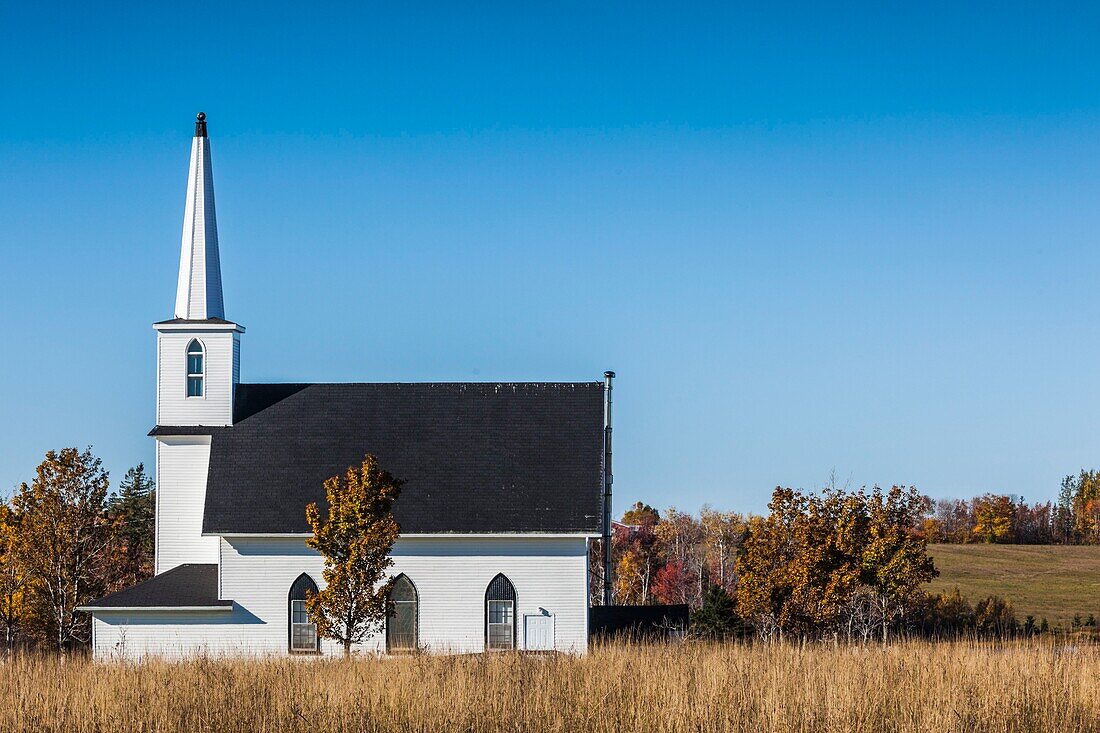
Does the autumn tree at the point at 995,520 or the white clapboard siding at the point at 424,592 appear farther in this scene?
the autumn tree at the point at 995,520

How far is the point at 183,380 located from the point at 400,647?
1245cm

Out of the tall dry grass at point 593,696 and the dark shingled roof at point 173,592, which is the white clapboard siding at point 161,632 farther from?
the tall dry grass at point 593,696

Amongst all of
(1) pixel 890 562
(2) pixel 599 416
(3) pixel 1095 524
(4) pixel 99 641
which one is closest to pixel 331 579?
(4) pixel 99 641

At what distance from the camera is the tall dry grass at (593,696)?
48.0 feet

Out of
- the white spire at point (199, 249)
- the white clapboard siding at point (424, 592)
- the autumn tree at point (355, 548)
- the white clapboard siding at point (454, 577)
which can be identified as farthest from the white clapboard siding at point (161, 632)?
the white spire at point (199, 249)

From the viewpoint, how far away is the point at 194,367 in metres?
47.3

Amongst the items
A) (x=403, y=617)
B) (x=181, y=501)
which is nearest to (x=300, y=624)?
(x=403, y=617)

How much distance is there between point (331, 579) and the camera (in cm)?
3816

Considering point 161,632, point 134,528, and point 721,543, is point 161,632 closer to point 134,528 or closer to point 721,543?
point 134,528

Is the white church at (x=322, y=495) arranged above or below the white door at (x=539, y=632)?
above

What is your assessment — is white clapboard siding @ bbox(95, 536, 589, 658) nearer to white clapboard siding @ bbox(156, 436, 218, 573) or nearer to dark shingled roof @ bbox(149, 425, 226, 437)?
white clapboard siding @ bbox(156, 436, 218, 573)

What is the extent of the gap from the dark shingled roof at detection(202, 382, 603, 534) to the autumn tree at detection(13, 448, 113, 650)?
4353mm

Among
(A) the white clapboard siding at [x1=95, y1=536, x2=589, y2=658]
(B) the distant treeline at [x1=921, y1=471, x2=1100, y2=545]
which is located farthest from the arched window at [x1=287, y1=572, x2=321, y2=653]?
(B) the distant treeline at [x1=921, y1=471, x2=1100, y2=545]

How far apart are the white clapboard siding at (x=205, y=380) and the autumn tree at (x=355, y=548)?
33.0 feet
